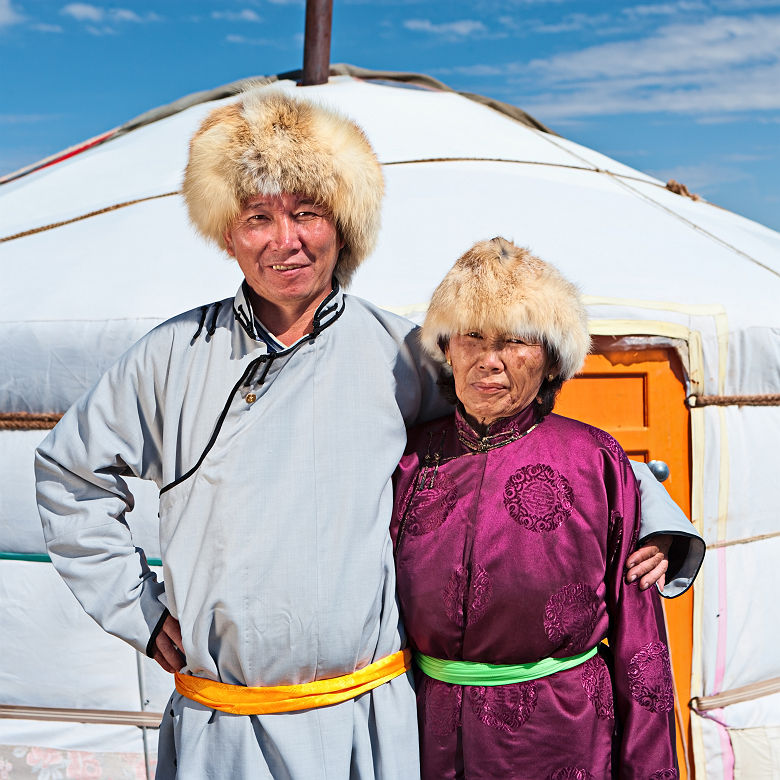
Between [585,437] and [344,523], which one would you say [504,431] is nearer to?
[585,437]

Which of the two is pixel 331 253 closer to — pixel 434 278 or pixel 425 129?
pixel 434 278

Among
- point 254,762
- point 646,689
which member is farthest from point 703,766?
point 254,762

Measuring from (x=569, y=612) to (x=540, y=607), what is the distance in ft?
0.12

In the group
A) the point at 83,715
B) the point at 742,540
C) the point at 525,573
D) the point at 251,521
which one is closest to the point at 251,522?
the point at 251,521

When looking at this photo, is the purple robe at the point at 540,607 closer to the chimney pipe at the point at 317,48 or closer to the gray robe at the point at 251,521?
the gray robe at the point at 251,521

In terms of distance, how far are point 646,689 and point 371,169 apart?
0.74m

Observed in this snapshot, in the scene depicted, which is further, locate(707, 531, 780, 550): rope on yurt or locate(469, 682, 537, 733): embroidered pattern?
locate(707, 531, 780, 550): rope on yurt

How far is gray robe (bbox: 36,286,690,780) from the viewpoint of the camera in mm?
1132

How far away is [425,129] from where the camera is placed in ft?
9.22

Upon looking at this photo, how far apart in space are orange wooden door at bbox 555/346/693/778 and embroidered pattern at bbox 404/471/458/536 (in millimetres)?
759

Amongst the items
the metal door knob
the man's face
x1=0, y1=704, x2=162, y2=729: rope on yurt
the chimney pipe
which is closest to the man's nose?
the man's face

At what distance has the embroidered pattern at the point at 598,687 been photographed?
1173 mm

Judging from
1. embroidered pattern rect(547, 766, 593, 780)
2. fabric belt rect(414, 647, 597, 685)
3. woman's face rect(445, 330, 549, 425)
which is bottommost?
embroidered pattern rect(547, 766, 593, 780)

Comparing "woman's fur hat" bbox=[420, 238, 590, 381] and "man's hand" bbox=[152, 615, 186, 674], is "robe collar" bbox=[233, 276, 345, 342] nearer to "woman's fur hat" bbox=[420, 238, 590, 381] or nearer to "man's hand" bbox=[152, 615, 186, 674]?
"woman's fur hat" bbox=[420, 238, 590, 381]
